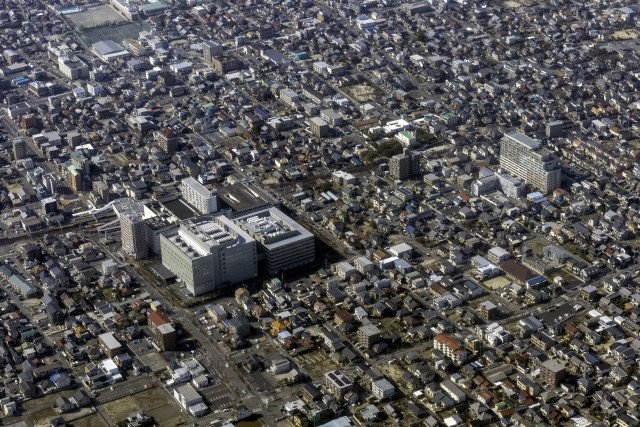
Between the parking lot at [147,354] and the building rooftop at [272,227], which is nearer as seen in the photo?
the parking lot at [147,354]

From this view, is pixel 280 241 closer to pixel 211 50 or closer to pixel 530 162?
pixel 530 162

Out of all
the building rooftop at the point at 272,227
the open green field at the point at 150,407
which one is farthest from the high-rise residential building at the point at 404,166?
the open green field at the point at 150,407

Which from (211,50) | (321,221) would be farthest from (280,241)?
(211,50)

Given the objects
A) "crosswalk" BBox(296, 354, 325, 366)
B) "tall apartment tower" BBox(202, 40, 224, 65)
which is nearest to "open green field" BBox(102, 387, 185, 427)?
"crosswalk" BBox(296, 354, 325, 366)

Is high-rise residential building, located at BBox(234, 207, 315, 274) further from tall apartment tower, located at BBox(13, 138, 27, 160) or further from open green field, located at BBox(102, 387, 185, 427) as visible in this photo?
tall apartment tower, located at BBox(13, 138, 27, 160)

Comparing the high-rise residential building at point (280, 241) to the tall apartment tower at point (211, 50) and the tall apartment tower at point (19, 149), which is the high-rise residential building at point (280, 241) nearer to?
the tall apartment tower at point (19, 149)

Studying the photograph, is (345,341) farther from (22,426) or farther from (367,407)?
(22,426)

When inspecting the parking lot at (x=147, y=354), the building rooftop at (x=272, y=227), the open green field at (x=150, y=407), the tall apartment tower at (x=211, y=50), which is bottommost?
the open green field at (x=150, y=407)

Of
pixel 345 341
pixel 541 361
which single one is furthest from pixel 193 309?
pixel 541 361
